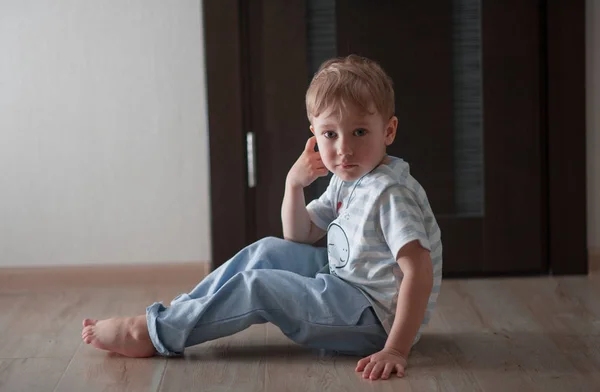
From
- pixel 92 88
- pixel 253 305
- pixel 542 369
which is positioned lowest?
pixel 542 369

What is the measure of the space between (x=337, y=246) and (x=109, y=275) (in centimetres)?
93

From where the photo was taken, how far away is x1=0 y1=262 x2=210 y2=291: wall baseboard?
262 centimetres

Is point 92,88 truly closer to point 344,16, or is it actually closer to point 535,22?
point 344,16

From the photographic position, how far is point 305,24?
2527 millimetres

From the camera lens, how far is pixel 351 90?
1.81m

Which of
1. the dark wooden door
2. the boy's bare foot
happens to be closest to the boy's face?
the boy's bare foot

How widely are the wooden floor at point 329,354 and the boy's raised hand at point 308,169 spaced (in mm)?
328

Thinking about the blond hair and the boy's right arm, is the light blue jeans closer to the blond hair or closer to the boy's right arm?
the boy's right arm

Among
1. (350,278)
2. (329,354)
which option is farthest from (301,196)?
(329,354)

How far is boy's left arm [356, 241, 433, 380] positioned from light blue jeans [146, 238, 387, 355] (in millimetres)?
91

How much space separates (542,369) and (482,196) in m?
0.88

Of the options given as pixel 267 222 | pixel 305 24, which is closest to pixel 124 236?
pixel 267 222

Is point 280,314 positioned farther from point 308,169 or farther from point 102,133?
point 102,133

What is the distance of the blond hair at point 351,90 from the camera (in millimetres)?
1812
